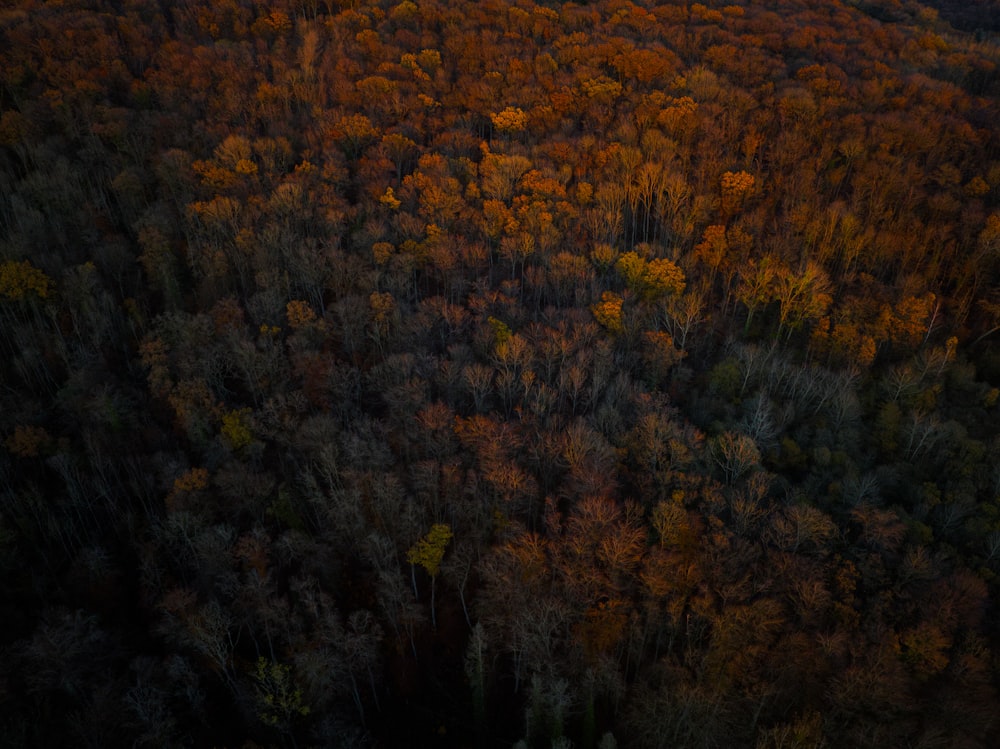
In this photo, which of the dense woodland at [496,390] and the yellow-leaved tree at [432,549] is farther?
the yellow-leaved tree at [432,549]

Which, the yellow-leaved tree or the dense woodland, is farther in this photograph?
→ the yellow-leaved tree

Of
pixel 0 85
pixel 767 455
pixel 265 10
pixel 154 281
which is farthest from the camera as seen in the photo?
pixel 265 10

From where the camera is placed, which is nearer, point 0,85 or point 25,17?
point 0,85

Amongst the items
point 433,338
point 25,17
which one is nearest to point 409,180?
point 433,338

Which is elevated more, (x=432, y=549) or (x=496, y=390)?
(x=496, y=390)

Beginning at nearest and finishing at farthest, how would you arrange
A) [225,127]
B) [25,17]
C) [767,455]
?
[767,455] < [225,127] < [25,17]

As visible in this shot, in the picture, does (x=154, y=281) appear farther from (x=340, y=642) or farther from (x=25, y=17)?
(x=25, y=17)

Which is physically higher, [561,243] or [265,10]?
[265,10]

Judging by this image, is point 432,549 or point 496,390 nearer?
point 432,549
